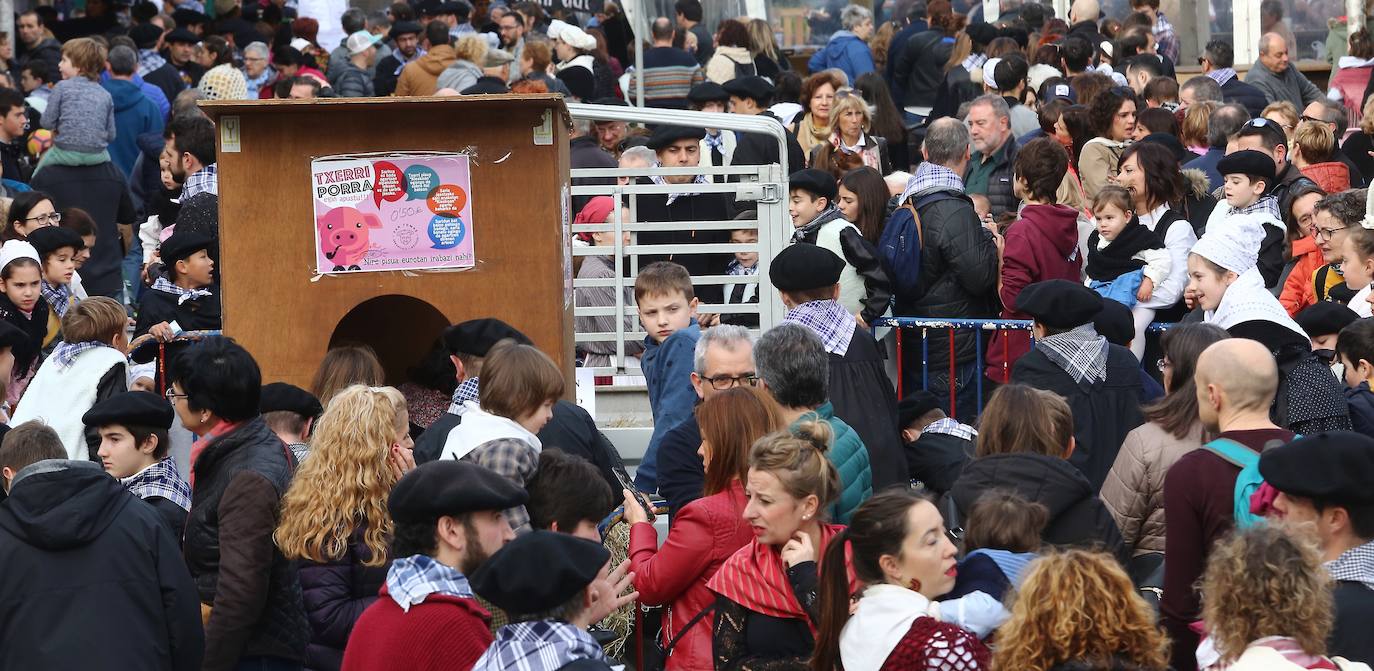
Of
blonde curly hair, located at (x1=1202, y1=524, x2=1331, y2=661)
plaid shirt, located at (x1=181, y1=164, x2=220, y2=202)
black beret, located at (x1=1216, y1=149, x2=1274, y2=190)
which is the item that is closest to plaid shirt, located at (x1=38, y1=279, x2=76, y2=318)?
plaid shirt, located at (x1=181, y1=164, x2=220, y2=202)

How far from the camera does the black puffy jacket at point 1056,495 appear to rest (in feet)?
16.4

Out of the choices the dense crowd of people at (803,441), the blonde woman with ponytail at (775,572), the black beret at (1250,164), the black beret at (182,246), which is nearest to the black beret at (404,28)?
the dense crowd of people at (803,441)

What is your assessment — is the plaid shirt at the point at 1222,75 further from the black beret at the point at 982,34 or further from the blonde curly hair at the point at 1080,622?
the blonde curly hair at the point at 1080,622

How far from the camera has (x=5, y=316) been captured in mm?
8875

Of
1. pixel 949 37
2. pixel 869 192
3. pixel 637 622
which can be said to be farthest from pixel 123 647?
pixel 949 37

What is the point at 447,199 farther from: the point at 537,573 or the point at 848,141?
the point at 848,141

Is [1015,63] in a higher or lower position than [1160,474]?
higher

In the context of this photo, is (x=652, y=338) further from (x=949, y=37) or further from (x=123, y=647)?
(x=949, y=37)

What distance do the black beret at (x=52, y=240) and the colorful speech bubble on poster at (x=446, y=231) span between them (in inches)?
153

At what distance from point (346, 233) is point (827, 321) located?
1.97m

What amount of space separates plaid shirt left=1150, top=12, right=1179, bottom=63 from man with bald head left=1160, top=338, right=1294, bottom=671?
37.9ft

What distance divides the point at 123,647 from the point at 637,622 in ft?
5.72

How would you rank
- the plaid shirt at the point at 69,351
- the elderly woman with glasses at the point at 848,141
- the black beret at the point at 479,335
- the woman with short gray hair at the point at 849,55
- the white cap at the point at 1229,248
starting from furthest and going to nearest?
the woman with short gray hair at the point at 849,55 → the elderly woman with glasses at the point at 848,141 → the plaid shirt at the point at 69,351 → the white cap at the point at 1229,248 → the black beret at the point at 479,335

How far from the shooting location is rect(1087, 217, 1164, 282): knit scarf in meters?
8.50
